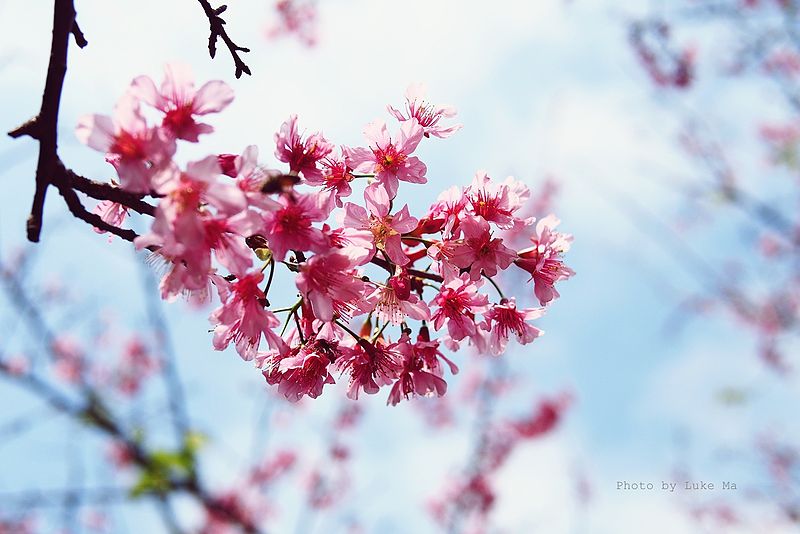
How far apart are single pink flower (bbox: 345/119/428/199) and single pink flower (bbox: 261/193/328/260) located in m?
0.36

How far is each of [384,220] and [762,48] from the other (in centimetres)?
919

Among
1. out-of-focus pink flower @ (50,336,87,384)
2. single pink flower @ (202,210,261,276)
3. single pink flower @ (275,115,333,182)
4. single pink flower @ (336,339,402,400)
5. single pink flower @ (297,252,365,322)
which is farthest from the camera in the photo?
out-of-focus pink flower @ (50,336,87,384)

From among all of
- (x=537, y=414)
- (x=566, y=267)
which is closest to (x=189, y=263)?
(x=566, y=267)

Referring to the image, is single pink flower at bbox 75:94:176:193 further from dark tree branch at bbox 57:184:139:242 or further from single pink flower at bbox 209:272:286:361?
single pink flower at bbox 209:272:286:361

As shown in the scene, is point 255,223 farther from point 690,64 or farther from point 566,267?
point 690,64

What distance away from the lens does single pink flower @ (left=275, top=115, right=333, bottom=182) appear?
6.22 feet

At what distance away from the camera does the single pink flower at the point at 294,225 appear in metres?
1.62

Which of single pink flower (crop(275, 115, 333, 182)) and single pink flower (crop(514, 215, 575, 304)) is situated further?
single pink flower (crop(514, 215, 575, 304))

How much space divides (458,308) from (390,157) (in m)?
0.56

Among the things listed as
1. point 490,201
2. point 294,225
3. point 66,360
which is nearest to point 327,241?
point 294,225

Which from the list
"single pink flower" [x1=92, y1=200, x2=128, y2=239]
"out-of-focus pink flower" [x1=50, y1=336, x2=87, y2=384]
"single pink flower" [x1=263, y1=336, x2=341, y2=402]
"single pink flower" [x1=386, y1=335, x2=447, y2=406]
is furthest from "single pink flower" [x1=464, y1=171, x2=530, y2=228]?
"out-of-focus pink flower" [x1=50, y1=336, x2=87, y2=384]

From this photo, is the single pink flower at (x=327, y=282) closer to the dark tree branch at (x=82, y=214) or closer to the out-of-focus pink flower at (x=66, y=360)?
the dark tree branch at (x=82, y=214)

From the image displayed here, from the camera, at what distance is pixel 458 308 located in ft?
6.57

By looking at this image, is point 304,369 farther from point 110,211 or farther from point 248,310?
point 110,211
